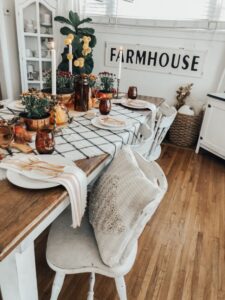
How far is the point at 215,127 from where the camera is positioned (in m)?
2.63

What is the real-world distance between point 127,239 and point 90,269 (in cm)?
22

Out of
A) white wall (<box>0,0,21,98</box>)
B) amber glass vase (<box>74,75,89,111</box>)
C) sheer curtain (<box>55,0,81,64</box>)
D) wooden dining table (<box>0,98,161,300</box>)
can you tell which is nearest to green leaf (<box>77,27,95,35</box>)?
sheer curtain (<box>55,0,81,64</box>)

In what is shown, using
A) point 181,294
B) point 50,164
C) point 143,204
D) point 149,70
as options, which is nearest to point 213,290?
point 181,294

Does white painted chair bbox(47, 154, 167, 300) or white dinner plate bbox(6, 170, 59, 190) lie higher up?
white dinner plate bbox(6, 170, 59, 190)

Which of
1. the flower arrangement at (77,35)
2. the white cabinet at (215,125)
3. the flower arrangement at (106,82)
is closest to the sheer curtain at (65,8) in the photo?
the flower arrangement at (77,35)

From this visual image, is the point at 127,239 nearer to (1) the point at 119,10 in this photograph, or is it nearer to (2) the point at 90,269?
(2) the point at 90,269

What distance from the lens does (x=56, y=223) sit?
1.06 m

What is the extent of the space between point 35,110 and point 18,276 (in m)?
0.77

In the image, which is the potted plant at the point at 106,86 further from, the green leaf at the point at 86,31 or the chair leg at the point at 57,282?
the green leaf at the point at 86,31

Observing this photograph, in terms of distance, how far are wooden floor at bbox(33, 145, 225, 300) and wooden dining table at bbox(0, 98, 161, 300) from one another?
0.50m

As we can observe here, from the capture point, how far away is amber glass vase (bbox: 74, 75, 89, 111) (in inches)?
60.5

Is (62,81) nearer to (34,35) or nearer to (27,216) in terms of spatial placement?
(27,216)

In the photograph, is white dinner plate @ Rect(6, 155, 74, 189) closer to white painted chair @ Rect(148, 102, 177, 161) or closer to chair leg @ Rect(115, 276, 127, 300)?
chair leg @ Rect(115, 276, 127, 300)

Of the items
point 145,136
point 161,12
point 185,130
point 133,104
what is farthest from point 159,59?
point 145,136
